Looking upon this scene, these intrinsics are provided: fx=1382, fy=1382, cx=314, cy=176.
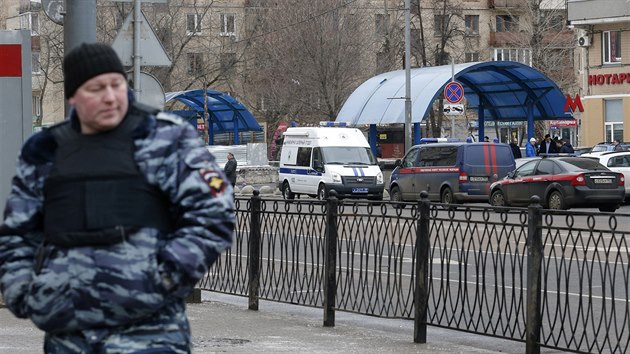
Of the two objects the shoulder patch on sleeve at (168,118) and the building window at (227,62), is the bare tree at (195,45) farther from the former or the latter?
the shoulder patch on sleeve at (168,118)

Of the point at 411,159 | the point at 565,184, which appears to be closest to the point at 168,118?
the point at 565,184

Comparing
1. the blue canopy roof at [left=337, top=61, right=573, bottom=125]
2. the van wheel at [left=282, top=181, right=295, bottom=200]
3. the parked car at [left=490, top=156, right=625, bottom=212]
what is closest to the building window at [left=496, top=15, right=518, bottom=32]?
the blue canopy roof at [left=337, top=61, right=573, bottom=125]

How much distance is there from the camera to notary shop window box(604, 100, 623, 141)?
206 feet

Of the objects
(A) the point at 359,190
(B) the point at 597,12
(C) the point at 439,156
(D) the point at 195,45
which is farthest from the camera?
(D) the point at 195,45

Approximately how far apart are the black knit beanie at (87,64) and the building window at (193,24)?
203 ft

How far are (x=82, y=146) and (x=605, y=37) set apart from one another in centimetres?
5983

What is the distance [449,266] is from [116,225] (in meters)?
6.83

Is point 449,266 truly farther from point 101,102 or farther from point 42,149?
point 101,102

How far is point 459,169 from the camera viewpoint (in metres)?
34.6

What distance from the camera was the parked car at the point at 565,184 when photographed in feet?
100.0

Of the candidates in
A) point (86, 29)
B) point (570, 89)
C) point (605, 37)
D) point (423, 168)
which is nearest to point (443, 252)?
point (86, 29)

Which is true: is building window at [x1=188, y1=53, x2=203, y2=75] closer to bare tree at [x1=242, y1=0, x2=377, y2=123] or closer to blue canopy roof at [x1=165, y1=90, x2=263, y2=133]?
blue canopy roof at [x1=165, y1=90, x2=263, y2=133]

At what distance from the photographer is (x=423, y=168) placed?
35906 millimetres

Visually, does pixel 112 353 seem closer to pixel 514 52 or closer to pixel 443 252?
pixel 443 252
